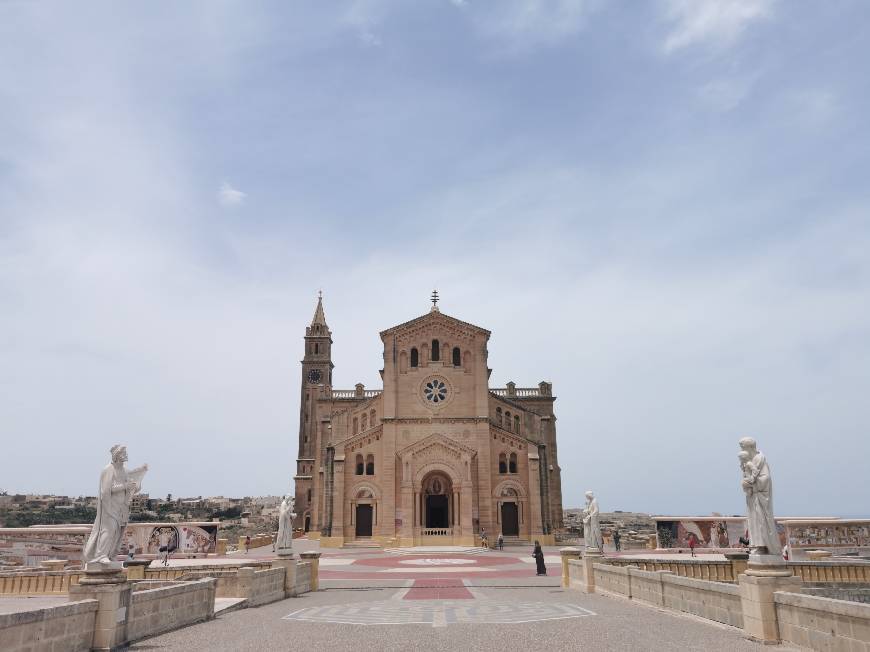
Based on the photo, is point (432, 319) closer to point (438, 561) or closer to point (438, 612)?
point (438, 561)

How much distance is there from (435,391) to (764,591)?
41.8 metres

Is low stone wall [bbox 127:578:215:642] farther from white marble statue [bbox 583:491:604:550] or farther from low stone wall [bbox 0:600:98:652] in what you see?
white marble statue [bbox 583:491:604:550]

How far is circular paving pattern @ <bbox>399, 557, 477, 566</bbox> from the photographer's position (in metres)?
34.6

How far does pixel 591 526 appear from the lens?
21.4 meters

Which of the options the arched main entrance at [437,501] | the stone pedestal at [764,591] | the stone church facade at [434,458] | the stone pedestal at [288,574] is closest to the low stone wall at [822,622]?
the stone pedestal at [764,591]

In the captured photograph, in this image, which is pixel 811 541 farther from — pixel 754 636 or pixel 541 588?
pixel 754 636

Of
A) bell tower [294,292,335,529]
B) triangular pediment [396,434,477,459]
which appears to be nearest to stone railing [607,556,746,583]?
triangular pediment [396,434,477,459]

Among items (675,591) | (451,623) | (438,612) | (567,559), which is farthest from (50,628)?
(567,559)

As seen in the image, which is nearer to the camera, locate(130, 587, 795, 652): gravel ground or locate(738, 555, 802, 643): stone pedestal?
locate(738, 555, 802, 643): stone pedestal

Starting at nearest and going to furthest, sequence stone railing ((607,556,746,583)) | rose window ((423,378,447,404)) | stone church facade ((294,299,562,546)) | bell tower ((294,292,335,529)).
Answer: stone railing ((607,556,746,583))
stone church facade ((294,299,562,546))
rose window ((423,378,447,404))
bell tower ((294,292,335,529))

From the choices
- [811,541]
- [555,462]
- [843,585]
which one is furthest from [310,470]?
[843,585]

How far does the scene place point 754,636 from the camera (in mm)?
10570

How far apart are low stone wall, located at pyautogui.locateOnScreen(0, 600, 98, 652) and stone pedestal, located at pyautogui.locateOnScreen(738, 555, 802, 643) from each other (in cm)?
1084

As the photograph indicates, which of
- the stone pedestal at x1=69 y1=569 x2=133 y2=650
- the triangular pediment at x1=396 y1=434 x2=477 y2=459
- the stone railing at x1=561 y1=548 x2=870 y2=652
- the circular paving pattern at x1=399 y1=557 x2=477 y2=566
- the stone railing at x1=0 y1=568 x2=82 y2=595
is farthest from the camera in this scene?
the triangular pediment at x1=396 y1=434 x2=477 y2=459
